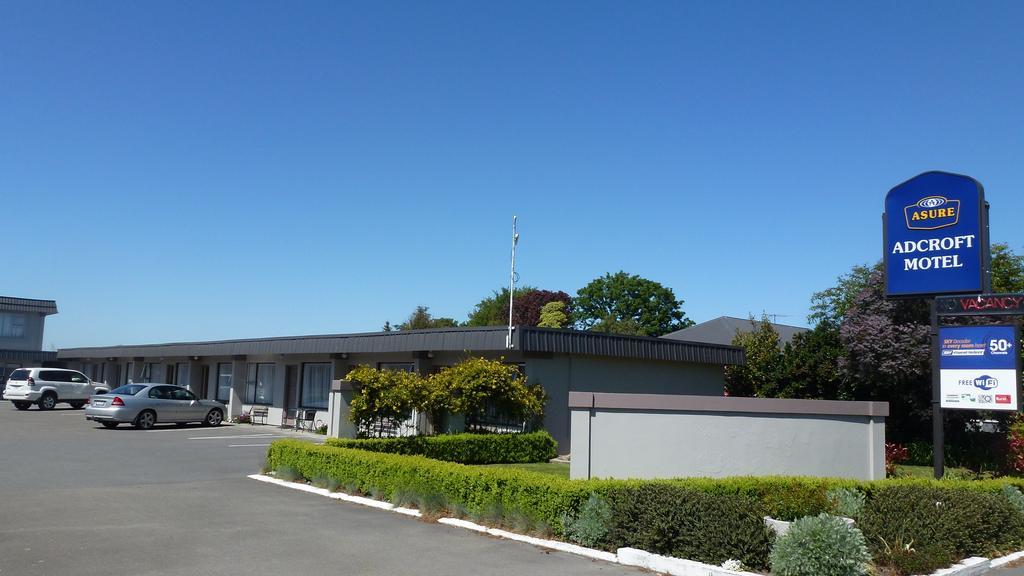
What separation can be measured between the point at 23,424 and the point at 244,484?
1725cm

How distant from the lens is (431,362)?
23.1 metres

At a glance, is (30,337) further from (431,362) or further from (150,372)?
(431,362)

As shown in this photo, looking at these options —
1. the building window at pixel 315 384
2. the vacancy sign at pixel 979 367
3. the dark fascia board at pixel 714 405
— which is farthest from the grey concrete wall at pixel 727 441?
the building window at pixel 315 384

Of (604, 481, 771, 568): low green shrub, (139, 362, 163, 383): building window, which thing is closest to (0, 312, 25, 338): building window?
(139, 362, 163, 383): building window

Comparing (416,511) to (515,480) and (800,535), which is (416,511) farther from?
(800,535)

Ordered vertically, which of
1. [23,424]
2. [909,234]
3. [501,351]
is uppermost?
[909,234]

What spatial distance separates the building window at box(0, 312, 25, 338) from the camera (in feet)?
160

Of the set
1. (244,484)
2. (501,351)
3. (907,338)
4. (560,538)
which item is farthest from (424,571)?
(907,338)

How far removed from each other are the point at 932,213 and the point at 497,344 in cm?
964

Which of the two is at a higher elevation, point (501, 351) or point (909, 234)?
point (909, 234)

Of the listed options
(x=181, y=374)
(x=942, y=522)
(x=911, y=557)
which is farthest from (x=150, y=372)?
(x=911, y=557)

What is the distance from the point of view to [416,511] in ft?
37.6

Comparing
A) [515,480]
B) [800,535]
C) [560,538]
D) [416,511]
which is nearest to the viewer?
[800,535]

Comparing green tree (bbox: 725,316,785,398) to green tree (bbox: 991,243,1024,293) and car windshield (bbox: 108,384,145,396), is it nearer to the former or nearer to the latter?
green tree (bbox: 991,243,1024,293)
